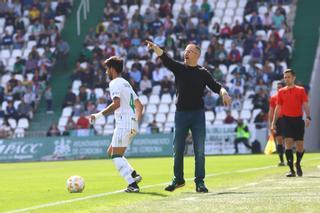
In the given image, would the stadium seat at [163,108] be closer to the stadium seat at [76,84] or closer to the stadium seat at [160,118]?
the stadium seat at [160,118]

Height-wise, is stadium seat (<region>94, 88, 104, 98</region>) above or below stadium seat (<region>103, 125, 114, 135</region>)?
above

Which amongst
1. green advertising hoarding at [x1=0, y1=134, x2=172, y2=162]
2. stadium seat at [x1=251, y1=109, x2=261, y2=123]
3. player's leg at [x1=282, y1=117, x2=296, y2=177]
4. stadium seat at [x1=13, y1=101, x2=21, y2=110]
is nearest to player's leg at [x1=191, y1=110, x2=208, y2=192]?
player's leg at [x1=282, y1=117, x2=296, y2=177]

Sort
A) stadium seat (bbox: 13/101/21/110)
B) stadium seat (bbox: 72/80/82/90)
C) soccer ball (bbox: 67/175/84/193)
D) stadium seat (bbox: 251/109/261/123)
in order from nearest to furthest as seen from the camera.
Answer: soccer ball (bbox: 67/175/84/193), stadium seat (bbox: 251/109/261/123), stadium seat (bbox: 13/101/21/110), stadium seat (bbox: 72/80/82/90)

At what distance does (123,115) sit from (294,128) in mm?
5224

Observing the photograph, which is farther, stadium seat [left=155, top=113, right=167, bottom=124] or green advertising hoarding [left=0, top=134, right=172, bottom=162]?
stadium seat [left=155, top=113, right=167, bottom=124]

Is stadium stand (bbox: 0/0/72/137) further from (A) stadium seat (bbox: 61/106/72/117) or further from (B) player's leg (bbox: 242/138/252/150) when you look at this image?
(B) player's leg (bbox: 242/138/252/150)

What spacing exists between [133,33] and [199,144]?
30.7 m

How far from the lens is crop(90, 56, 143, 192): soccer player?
1491cm

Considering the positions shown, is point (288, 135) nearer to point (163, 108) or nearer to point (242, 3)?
point (163, 108)

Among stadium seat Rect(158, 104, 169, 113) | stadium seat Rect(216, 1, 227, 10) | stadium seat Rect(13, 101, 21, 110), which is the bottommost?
stadium seat Rect(158, 104, 169, 113)

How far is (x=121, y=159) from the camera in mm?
15078

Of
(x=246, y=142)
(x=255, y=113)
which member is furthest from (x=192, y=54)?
(x=255, y=113)

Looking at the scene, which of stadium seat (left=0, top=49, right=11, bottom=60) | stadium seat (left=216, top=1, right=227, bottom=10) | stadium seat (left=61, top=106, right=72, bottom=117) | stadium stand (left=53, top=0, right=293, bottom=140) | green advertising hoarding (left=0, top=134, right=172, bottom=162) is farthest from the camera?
stadium seat (left=0, top=49, right=11, bottom=60)

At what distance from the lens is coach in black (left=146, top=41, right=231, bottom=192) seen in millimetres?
14836
